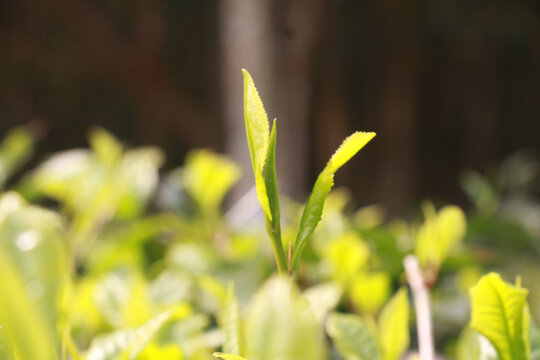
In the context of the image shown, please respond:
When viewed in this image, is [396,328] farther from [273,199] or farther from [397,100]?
[397,100]

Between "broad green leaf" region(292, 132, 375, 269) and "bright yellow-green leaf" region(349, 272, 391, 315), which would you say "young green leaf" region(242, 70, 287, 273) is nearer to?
"broad green leaf" region(292, 132, 375, 269)

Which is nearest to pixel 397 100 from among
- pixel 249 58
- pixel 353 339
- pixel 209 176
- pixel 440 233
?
pixel 249 58

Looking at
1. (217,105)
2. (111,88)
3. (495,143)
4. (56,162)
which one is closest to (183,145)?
(217,105)

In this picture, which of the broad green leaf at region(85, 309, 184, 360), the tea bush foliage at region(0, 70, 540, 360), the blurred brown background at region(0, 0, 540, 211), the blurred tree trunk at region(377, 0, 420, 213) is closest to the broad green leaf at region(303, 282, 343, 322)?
the tea bush foliage at region(0, 70, 540, 360)

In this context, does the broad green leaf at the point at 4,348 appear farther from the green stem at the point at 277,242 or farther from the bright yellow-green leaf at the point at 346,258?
the bright yellow-green leaf at the point at 346,258

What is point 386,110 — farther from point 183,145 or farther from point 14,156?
point 14,156

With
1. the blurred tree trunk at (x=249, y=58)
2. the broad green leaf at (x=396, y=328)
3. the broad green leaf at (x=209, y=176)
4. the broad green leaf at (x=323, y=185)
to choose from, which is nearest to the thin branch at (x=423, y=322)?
the broad green leaf at (x=396, y=328)
